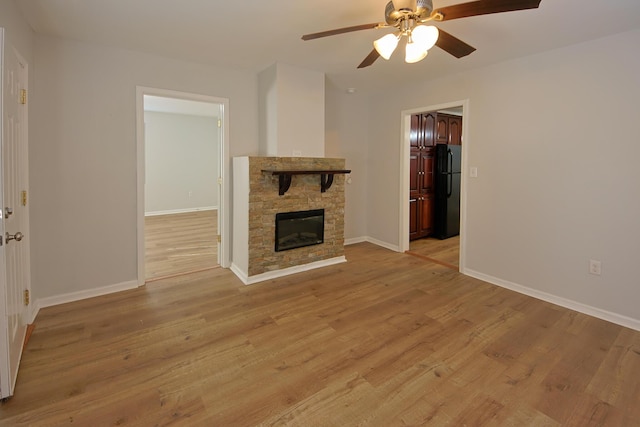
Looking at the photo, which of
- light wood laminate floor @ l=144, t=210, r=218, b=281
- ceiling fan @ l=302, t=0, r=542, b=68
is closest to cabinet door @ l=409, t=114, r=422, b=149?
ceiling fan @ l=302, t=0, r=542, b=68

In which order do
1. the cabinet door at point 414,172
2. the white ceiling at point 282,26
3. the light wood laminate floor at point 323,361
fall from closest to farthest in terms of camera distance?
the light wood laminate floor at point 323,361 → the white ceiling at point 282,26 → the cabinet door at point 414,172

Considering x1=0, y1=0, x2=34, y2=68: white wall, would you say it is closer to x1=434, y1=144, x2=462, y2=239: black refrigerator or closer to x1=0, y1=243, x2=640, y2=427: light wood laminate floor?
x1=0, y1=243, x2=640, y2=427: light wood laminate floor

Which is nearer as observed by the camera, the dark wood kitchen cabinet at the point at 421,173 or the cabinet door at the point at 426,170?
the dark wood kitchen cabinet at the point at 421,173

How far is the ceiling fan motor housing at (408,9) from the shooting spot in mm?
1773

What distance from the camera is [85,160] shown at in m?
3.06

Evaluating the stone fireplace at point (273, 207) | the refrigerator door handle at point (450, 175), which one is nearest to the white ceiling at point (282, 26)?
the stone fireplace at point (273, 207)

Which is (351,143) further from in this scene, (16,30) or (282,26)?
(16,30)

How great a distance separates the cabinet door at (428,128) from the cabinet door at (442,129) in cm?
A: 12

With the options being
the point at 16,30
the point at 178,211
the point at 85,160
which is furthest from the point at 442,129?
the point at 178,211

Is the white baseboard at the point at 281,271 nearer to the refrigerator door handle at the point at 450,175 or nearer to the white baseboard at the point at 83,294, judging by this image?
the white baseboard at the point at 83,294

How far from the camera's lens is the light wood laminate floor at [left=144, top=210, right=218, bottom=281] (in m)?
4.06

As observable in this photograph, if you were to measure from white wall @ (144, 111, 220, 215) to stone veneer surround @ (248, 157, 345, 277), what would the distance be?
13.8 ft

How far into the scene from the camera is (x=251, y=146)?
4027 millimetres

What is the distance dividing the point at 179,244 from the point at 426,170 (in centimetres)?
427
